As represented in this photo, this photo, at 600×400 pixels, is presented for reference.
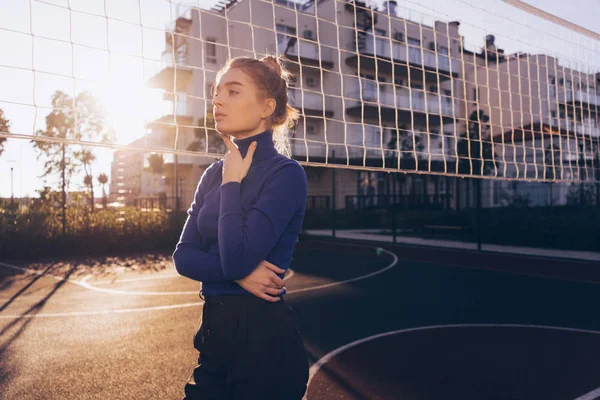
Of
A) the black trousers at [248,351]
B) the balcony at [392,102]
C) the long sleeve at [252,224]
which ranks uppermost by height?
the balcony at [392,102]

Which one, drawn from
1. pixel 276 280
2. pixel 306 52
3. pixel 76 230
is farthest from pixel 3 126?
pixel 306 52

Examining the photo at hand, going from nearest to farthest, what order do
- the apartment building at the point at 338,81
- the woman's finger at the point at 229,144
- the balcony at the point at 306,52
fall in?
the woman's finger at the point at 229,144
the balcony at the point at 306,52
the apartment building at the point at 338,81

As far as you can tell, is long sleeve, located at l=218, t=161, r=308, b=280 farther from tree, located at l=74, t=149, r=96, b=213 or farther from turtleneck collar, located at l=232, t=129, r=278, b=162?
tree, located at l=74, t=149, r=96, b=213

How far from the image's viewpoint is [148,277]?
9992 millimetres

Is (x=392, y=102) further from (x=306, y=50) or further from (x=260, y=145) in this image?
(x=260, y=145)

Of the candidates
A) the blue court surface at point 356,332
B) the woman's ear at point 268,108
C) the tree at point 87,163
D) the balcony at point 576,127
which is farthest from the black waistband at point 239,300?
the tree at point 87,163

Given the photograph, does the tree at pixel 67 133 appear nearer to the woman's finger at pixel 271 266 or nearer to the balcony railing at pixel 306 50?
the balcony railing at pixel 306 50

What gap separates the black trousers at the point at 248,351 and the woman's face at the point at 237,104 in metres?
0.60

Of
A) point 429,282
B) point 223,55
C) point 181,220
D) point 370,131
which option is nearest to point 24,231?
point 181,220

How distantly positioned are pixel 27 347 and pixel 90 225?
10040 mm

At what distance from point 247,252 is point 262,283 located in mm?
123

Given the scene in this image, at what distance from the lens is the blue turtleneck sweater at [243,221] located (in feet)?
5.17

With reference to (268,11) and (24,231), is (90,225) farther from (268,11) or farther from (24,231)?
(268,11)

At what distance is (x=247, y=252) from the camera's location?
1.57m
